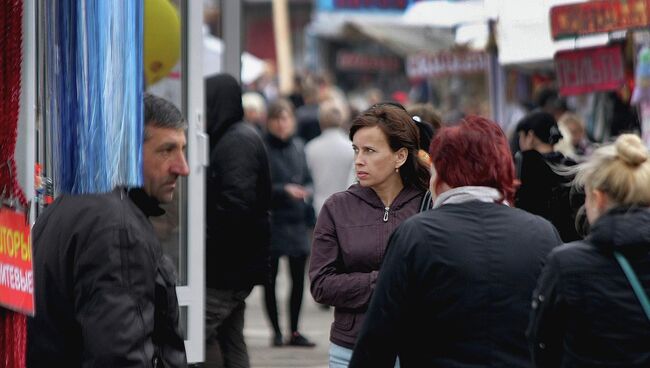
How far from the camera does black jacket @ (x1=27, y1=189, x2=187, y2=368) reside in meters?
4.00

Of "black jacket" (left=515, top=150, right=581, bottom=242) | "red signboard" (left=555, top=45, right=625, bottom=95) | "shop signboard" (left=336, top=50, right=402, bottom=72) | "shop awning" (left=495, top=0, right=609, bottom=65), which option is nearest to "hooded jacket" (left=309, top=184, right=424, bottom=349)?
"black jacket" (left=515, top=150, right=581, bottom=242)

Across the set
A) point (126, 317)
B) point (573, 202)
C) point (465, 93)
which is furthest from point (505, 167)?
point (465, 93)

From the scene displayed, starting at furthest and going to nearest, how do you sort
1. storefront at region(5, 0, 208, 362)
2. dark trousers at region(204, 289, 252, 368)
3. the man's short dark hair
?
dark trousers at region(204, 289, 252, 368) < storefront at region(5, 0, 208, 362) < the man's short dark hair

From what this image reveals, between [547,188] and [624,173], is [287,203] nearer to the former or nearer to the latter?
[547,188]

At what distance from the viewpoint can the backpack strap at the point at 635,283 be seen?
13.2 feet

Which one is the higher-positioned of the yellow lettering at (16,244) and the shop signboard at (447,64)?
the shop signboard at (447,64)

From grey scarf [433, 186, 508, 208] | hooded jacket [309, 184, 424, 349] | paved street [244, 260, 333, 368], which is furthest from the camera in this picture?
paved street [244, 260, 333, 368]

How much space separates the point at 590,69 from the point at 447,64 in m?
6.91

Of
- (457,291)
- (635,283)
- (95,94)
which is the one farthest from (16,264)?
(635,283)

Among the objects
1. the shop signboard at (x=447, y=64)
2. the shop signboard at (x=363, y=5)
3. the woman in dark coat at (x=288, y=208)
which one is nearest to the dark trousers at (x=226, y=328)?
the woman in dark coat at (x=288, y=208)

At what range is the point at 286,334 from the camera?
11.9 meters

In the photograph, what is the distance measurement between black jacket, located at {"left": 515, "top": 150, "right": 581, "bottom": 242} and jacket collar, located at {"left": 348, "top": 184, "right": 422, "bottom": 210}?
1.51 m

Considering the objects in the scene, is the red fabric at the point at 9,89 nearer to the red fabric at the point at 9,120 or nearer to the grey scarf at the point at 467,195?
the red fabric at the point at 9,120

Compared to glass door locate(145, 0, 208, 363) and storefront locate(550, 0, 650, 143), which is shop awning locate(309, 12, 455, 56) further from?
glass door locate(145, 0, 208, 363)
